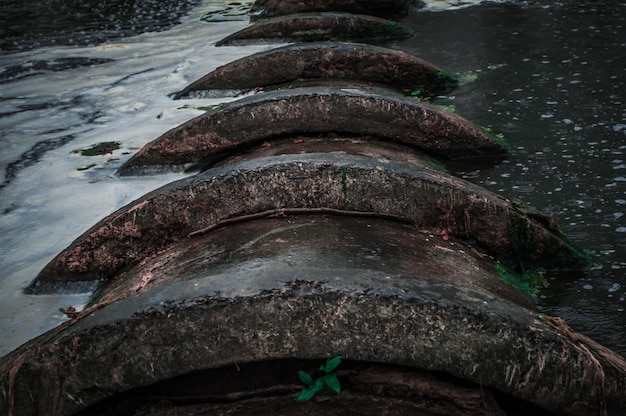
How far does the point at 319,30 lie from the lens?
9867mm

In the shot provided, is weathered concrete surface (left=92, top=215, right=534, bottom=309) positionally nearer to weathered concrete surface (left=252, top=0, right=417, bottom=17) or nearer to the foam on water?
the foam on water

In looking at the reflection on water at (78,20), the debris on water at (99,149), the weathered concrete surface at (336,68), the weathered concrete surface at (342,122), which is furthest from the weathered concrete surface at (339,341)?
the reflection on water at (78,20)

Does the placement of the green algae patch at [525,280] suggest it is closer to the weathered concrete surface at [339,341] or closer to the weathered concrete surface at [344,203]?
the weathered concrete surface at [344,203]

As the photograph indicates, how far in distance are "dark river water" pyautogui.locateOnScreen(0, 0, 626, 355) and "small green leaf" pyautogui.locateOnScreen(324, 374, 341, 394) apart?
4.23 feet

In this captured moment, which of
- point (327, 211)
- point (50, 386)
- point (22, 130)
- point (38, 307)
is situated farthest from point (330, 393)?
point (22, 130)

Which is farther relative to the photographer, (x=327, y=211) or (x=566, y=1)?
(x=566, y=1)

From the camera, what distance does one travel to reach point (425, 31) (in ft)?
32.7

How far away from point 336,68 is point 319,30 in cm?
256

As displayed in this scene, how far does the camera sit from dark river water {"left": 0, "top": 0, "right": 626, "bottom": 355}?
3766 millimetres

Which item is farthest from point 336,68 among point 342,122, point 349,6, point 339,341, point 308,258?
point 339,341

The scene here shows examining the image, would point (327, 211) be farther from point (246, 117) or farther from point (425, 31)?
point (425, 31)

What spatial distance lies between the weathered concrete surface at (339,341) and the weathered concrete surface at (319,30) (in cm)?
764

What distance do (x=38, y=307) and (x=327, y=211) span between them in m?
1.57

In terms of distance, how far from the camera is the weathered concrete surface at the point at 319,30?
388 inches
